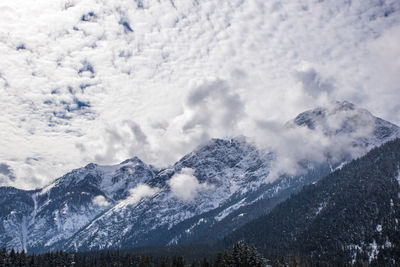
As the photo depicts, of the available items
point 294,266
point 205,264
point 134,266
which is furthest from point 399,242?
point 134,266

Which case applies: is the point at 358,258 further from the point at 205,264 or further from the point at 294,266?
the point at 205,264

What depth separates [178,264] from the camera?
138m

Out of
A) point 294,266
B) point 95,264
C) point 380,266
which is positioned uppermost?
point 95,264

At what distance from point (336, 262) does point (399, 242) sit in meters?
39.7

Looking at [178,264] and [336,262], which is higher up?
[178,264]

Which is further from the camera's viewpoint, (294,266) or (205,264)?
(205,264)

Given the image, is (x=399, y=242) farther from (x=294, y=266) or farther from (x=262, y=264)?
(x=262, y=264)

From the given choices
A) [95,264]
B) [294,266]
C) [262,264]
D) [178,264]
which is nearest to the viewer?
[262,264]

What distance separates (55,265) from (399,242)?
19473 centimetres

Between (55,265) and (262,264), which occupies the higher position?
(55,265)

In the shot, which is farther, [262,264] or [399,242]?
[399,242]

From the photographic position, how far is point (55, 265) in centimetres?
15675

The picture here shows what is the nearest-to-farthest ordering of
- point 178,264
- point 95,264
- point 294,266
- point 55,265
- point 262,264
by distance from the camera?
point 262,264, point 294,266, point 178,264, point 55,265, point 95,264

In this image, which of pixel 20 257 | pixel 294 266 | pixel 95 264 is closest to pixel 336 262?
pixel 294 266
